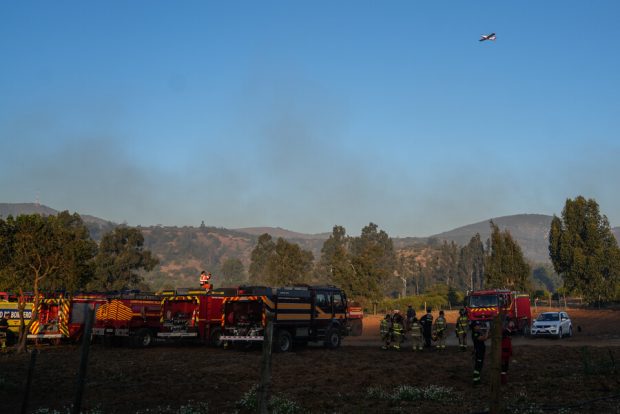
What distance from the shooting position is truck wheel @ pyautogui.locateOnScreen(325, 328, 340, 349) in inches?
1081

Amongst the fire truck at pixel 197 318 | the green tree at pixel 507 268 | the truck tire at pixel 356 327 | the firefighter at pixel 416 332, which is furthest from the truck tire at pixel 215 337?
the green tree at pixel 507 268

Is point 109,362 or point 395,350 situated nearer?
point 109,362

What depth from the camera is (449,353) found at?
24.6 metres

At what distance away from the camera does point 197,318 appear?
27.2 meters

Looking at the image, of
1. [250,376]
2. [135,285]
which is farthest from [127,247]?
[250,376]

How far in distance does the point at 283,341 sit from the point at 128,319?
7671 millimetres

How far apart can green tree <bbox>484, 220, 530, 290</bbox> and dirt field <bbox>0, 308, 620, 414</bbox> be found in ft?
139

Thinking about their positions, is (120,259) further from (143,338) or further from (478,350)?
(478,350)

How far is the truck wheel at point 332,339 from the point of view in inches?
1081

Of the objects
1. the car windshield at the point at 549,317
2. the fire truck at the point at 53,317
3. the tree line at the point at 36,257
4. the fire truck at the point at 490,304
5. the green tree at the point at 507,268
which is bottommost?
the fire truck at the point at 53,317

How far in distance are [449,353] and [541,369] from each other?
272 inches

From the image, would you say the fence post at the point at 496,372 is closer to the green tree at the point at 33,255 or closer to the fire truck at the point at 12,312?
the green tree at the point at 33,255

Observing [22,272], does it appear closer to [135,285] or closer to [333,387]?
[333,387]

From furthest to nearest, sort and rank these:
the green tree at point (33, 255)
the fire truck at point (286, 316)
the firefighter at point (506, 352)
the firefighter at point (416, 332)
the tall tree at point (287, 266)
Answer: the tall tree at point (287, 266) < the firefighter at point (416, 332) < the green tree at point (33, 255) < the fire truck at point (286, 316) < the firefighter at point (506, 352)
